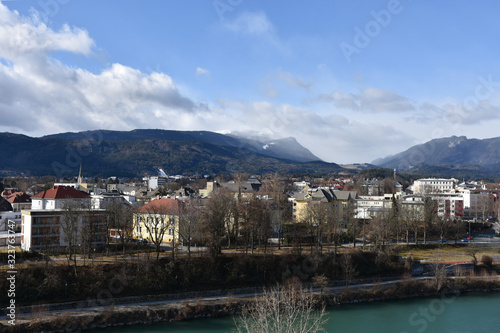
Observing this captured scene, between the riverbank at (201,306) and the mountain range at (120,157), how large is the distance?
76177 mm

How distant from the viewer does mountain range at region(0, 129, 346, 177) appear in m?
92.4

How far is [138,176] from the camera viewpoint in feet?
312

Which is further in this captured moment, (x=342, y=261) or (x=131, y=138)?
(x=131, y=138)

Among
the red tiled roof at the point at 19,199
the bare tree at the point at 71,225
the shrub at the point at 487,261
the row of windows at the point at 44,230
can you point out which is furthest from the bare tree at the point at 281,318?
the red tiled roof at the point at 19,199

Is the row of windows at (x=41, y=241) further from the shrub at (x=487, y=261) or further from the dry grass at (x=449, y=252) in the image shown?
the shrub at (x=487, y=261)

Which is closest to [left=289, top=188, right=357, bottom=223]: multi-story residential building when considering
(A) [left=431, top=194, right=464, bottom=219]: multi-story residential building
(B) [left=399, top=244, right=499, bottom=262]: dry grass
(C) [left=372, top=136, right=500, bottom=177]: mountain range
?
(B) [left=399, top=244, right=499, bottom=262]: dry grass

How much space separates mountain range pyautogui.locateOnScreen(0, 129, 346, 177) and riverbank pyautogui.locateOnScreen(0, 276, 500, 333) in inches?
2999

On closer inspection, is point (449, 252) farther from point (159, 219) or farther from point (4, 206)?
point (4, 206)

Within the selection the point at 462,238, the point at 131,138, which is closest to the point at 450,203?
the point at 462,238

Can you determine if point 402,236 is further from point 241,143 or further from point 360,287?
point 241,143

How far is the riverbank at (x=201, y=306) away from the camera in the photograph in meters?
11.8

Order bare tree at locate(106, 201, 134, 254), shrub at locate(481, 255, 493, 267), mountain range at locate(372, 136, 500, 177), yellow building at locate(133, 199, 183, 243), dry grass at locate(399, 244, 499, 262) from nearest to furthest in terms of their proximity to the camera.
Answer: bare tree at locate(106, 201, 134, 254)
yellow building at locate(133, 199, 183, 243)
shrub at locate(481, 255, 493, 267)
dry grass at locate(399, 244, 499, 262)
mountain range at locate(372, 136, 500, 177)

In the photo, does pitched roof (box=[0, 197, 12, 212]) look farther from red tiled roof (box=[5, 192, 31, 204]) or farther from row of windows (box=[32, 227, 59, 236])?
row of windows (box=[32, 227, 59, 236])

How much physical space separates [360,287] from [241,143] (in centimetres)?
15697
